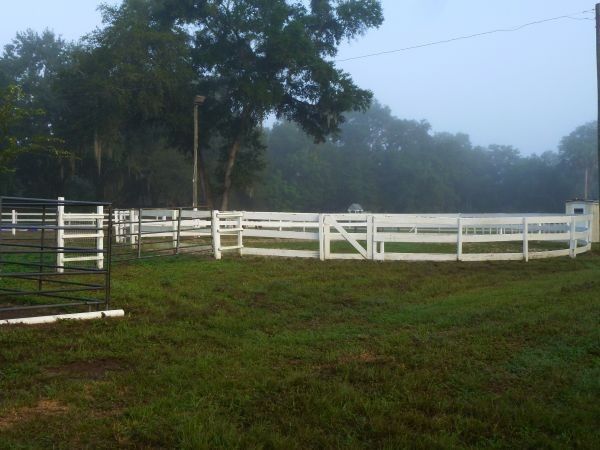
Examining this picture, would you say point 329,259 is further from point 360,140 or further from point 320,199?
point 360,140

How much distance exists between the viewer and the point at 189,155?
43.9 metres

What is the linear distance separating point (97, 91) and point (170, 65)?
4612 mm

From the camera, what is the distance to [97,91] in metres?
35.8

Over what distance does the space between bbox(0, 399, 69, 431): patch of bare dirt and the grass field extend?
0.02m

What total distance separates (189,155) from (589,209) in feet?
92.5

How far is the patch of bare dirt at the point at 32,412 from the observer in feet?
13.7

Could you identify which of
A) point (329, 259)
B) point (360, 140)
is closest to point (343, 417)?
point (329, 259)

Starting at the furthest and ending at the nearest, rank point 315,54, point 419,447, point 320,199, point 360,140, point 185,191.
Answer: point 360,140 → point 320,199 → point 185,191 → point 315,54 → point 419,447

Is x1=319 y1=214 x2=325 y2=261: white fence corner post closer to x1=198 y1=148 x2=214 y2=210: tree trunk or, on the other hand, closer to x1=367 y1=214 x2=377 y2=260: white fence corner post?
x1=367 y1=214 x2=377 y2=260: white fence corner post

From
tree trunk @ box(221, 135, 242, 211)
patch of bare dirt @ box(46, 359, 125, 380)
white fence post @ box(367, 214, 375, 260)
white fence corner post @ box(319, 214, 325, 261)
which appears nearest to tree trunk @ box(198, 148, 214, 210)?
tree trunk @ box(221, 135, 242, 211)

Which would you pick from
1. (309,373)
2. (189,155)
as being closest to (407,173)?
(189,155)

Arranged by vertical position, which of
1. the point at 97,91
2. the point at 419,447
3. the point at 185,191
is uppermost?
→ the point at 97,91

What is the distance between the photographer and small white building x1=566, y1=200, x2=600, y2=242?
896 inches

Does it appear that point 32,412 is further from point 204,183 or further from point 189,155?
point 189,155
